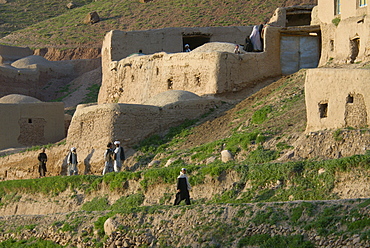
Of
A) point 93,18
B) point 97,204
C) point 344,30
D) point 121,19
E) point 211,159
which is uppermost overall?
point 344,30

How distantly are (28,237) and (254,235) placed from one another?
576 cm

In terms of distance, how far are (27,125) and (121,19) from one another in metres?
25.9

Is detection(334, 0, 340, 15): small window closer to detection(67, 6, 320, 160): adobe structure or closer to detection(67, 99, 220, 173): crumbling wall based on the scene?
detection(67, 6, 320, 160): adobe structure

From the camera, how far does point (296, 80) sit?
1053 inches

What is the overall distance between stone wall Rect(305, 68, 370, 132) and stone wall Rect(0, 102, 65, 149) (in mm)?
12138

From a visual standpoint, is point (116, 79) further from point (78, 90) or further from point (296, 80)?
point (78, 90)

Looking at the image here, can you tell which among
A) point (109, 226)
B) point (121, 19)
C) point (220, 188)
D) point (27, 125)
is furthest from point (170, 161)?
point (121, 19)

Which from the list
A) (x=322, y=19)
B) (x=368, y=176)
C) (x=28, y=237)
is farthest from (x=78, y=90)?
(x=368, y=176)

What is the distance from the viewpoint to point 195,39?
116ft

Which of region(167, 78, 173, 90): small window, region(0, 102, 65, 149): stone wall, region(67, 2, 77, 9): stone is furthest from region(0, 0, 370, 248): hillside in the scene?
region(67, 2, 77, 9): stone

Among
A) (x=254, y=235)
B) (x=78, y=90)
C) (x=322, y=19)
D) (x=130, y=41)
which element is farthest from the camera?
(x=78, y=90)

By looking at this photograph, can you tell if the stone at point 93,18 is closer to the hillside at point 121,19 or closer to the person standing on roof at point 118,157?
the hillside at point 121,19

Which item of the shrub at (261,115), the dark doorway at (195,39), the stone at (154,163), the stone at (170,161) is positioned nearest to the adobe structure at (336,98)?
the shrub at (261,115)

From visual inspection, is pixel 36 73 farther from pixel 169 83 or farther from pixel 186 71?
pixel 186 71
